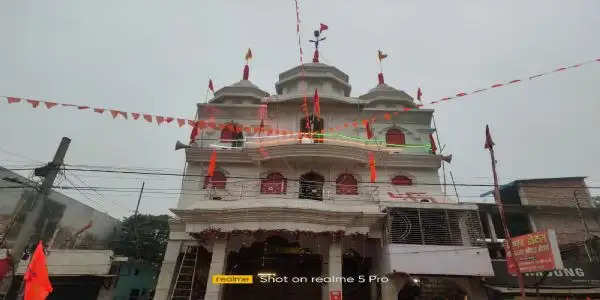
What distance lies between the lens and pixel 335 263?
44.6 feet

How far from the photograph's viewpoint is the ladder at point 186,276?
1440cm

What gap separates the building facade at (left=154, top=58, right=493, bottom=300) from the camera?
13.8 m

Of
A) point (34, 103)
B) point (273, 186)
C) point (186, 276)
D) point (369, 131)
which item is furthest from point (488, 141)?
point (34, 103)

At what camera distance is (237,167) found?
61.6 ft

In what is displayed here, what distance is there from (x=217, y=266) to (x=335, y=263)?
487 centimetres

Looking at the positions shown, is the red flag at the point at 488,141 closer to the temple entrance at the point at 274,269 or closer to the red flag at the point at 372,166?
the red flag at the point at 372,166

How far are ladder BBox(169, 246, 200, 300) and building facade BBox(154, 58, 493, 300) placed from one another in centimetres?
6

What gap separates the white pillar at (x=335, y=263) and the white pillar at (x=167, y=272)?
7555 millimetres

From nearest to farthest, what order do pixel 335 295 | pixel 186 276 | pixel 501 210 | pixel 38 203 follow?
pixel 38 203 < pixel 335 295 < pixel 501 210 < pixel 186 276

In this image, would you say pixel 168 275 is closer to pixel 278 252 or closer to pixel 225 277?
pixel 225 277

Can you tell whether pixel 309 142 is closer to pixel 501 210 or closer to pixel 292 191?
pixel 292 191

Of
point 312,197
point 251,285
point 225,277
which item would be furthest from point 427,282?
point 225,277

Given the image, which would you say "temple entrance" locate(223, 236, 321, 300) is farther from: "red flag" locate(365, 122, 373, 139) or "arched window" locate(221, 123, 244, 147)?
"red flag" locate(365, 122, 373, 139)

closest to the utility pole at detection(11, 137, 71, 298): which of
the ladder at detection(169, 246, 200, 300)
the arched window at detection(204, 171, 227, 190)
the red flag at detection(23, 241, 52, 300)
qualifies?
the red flag at detection(23, 241, 52, 300)
